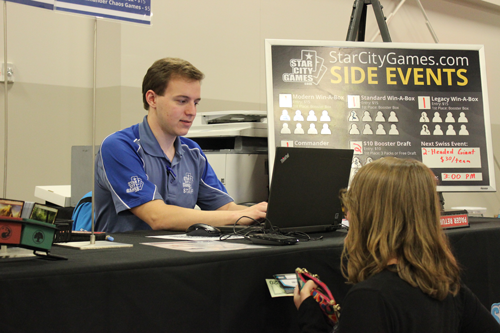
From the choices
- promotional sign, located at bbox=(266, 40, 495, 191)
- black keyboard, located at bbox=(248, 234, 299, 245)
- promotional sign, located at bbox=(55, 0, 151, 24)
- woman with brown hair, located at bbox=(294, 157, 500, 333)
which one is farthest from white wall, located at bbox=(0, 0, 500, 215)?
woman with brown hair, located at bbox=(294, 157, 500, 333)

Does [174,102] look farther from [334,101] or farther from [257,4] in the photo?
[257,4]

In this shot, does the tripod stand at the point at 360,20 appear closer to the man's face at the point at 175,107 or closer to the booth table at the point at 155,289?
the man's face at the point at 175,107

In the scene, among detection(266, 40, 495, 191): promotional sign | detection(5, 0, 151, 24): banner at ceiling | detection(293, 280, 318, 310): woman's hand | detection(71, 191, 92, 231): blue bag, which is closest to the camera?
detection(293, 280, 318, 310): woman's hand

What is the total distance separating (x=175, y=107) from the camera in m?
2.00

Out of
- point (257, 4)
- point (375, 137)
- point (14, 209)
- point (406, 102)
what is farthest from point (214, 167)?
point (257, 4)

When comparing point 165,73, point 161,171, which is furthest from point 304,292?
point 165,73

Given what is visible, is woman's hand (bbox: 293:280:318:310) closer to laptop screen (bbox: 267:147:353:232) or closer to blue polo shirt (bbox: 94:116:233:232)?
laptop screen (bbox: 267:147:353:232)

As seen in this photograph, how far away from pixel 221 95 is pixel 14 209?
3099 mm

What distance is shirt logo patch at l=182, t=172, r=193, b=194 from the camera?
2.09 meters

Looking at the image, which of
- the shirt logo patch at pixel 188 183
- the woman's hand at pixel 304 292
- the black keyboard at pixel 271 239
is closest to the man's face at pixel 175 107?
the shirt logo patch at pixel 188 183

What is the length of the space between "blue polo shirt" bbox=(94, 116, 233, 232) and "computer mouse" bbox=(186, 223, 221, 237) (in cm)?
28

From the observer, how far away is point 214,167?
8.21ft

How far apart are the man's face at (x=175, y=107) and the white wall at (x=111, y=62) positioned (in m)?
1.57

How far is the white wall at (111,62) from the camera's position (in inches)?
127
